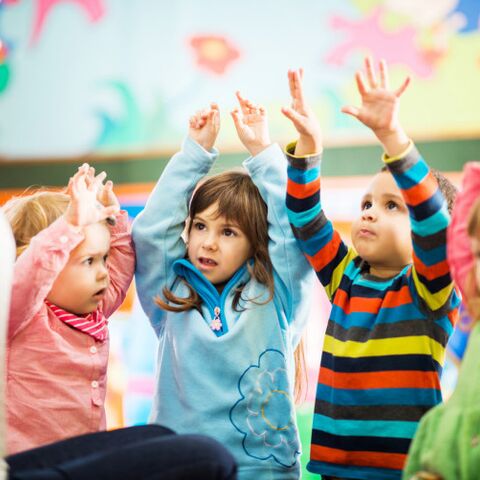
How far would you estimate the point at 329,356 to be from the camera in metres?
1.38

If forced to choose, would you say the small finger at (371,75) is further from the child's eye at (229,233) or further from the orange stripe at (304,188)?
the child's eye at (229,233)

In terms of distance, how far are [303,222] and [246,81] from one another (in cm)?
104

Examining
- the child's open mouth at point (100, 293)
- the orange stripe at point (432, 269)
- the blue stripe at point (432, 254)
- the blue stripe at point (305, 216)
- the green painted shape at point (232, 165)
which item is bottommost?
the child's open mouth at point (100, 293)

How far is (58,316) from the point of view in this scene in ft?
4.46

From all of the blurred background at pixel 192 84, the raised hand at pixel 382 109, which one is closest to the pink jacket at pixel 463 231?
the raised hand at pixel 382 109

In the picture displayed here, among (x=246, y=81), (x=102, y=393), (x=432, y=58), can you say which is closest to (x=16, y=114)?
(x=246, y=81)

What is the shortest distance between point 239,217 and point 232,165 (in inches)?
33.2

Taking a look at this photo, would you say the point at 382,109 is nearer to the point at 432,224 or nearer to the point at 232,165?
the point at 432,224

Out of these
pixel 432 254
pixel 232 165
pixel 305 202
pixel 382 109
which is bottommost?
pixel 432 254

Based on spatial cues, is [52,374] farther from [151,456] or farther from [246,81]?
[246,81]

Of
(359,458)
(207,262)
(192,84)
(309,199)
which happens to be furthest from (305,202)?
(192,84)

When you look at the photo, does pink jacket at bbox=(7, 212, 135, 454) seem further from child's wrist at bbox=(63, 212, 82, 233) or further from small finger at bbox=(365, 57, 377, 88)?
small finger at bbox=(365, 57, 377, 88)

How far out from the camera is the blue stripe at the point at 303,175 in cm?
139

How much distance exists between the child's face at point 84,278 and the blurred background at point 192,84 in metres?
0.79
